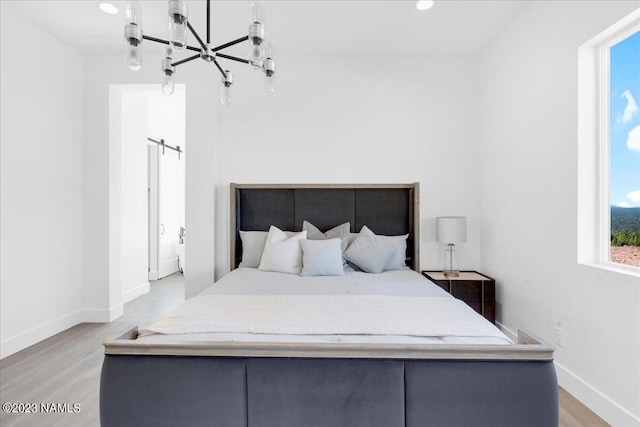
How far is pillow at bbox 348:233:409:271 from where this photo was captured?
294cm

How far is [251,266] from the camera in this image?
3.09 metres

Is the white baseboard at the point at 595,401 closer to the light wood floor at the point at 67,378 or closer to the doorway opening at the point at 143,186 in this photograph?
the light wood floor at the point at 67,378

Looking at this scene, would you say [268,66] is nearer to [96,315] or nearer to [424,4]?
[424,4]

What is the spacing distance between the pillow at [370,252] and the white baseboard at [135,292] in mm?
3054

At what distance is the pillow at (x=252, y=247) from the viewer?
10.1 feet

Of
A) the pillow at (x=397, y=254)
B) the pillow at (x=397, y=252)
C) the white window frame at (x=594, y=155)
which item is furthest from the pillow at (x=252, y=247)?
the white window frame at (x=594, y=155)

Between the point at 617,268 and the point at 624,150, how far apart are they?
0.70 metres

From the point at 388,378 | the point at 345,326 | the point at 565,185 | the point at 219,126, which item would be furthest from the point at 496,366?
the point at 219,126

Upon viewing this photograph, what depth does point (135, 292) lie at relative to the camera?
4379 millimetres

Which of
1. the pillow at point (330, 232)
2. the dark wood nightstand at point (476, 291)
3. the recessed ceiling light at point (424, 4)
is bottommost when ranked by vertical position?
the dark wood nightstand at point (476, 291)

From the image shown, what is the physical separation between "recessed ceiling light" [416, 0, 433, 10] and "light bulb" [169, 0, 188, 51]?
1900 mm

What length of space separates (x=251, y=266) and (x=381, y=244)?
1.23 m

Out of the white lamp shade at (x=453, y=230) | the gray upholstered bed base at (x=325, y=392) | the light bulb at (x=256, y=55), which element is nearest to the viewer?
the gray upholstered bed base at (x=325, y=392)

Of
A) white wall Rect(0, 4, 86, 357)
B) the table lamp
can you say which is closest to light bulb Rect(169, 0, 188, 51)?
white wall Rect(0, 4, 86, 357)
